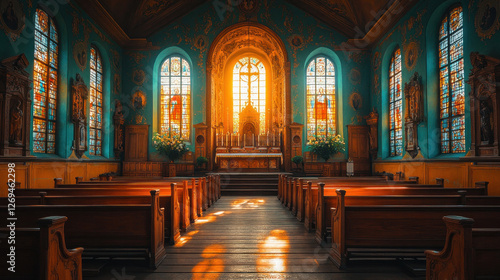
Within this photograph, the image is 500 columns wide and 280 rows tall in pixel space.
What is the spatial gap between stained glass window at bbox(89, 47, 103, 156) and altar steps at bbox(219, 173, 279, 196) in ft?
17.1

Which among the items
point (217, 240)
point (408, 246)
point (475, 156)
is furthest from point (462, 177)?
point (217, 240)

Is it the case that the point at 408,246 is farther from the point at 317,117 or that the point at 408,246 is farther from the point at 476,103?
the point at 317,117

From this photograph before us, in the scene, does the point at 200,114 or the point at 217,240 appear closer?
the point at 217,240

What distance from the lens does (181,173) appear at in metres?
14.9

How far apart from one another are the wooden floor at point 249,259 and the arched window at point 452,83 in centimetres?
630

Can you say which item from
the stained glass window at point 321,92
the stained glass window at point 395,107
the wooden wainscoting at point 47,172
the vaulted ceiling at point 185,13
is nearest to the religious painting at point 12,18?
the wooden wainscoting at point 47,172

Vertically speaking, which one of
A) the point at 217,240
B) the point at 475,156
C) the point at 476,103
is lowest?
the point at 217,240

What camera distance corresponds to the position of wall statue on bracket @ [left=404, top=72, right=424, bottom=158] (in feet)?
36.2

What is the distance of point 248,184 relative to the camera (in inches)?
504

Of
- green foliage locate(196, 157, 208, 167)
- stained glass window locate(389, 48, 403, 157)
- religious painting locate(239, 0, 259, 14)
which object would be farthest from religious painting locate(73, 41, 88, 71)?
stained glass window locate(389, 48, 403, 157)

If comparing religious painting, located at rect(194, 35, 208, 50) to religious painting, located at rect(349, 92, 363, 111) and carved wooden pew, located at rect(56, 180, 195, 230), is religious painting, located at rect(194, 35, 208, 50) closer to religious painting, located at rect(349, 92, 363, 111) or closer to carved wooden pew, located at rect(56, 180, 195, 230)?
religious painting, located at rect(349, 92, 363, 111)

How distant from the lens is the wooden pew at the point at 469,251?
7.79ft

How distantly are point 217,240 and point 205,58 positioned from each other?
39.7 ft

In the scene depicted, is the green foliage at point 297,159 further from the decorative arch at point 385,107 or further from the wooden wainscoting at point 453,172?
the wooden wainscoting at point 453,172
